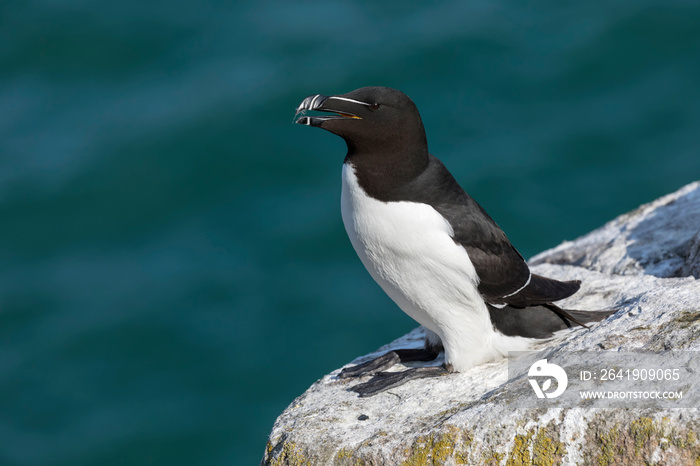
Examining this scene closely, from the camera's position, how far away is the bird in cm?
424

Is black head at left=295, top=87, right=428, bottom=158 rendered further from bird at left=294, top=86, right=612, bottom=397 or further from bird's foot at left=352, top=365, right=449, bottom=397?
bird's foot at left=352, top=365, right=449, bottom=397

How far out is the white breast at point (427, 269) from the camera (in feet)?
14.0

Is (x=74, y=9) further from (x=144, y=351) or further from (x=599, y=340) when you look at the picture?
(x=599, y=340)

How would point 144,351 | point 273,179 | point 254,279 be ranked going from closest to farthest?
1. point 144,351
2. point 254,279
3. point 273,179

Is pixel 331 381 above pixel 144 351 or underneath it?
underneath

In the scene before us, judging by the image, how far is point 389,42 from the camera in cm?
1174

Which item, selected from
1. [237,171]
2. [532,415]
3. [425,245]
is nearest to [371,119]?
[425,245]

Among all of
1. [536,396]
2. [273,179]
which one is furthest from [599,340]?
[273,179]

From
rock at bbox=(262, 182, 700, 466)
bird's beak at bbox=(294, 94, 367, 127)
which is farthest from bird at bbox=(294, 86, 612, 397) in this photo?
rock at bbox=(262, 182, 700, 466)

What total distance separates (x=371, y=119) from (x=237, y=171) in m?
6.70

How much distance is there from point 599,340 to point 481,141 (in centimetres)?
703

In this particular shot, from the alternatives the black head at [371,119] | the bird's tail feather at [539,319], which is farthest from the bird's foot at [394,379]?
the black head at [371,119]

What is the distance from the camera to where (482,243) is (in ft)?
14.6

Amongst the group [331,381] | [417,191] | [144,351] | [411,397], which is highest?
[144,351]
